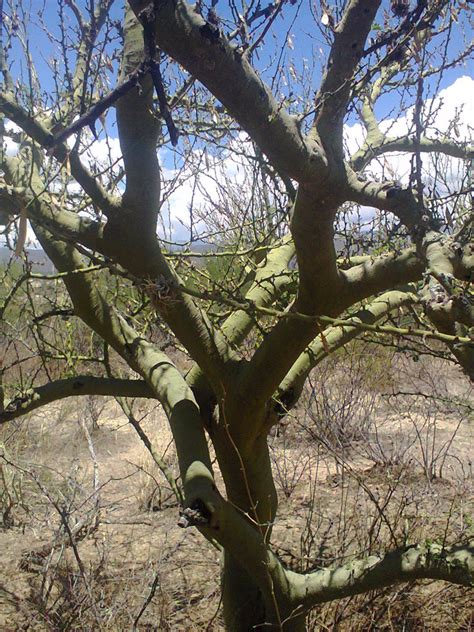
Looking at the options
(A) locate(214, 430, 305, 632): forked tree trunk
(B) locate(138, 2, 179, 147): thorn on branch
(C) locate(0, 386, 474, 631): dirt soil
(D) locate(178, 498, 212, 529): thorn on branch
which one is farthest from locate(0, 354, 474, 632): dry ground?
(B) locate(138, 2, 179, 147): thorn on branch

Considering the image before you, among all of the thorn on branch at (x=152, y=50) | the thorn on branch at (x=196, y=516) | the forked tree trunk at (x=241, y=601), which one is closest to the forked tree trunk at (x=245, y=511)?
the forked tree trunk at (x=241, y=601)

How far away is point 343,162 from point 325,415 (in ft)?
15.4

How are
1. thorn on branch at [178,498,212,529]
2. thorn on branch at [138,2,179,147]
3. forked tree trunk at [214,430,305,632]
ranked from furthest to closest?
forked tree trunk at [214,430,305,632], thorn on branch at [178,498,212,529], thorn on branch at [138,2,179,147]

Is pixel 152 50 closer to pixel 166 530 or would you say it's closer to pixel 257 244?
pixel 257 244

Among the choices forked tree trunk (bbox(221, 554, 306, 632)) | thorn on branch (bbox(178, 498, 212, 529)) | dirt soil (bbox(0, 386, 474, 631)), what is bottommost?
forked tree trunk (bbox(221, 554, 306, 632))

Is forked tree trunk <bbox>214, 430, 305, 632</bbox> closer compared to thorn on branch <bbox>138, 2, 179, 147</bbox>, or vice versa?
thorn on branch <bbox>138, 2, 179, 147</bbox>

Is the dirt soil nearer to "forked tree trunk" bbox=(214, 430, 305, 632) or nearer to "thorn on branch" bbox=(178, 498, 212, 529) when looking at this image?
"forked tree trunk" bbox=(214, 430, 305, 632)

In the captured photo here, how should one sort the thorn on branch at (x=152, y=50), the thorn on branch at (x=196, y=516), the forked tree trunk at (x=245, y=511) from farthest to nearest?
the forked tree trunk at (x=245, y=511)
the thorn on branch at (x=196, y=516)
the thorn on branch at (x=152, y=50)

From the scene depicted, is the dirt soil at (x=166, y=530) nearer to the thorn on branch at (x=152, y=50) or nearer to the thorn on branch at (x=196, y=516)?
the thorn on branch at (x=196, y=516)

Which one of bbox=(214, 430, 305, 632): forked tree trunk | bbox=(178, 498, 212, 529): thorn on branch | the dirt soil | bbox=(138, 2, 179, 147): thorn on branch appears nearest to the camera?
bbox=(138, 2, 179, 147): thorn on branch

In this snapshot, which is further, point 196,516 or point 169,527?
point 169,527

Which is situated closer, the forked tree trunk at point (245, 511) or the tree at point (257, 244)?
the tree at point (257, 244)

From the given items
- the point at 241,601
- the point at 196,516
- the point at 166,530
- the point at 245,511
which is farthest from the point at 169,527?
the point at 196,516

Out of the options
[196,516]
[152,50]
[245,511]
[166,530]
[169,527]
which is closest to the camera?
[152,50]
